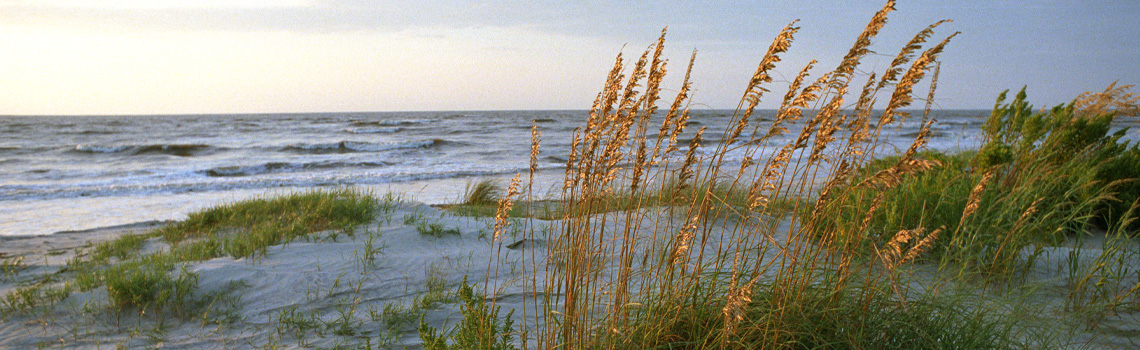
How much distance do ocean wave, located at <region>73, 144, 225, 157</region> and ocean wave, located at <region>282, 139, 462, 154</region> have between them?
3.18m

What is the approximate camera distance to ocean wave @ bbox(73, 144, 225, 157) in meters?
22.7

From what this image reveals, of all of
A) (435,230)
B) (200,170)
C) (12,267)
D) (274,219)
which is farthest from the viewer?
(200,170)

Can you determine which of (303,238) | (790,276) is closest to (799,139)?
(790,276)

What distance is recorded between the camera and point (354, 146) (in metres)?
25.4

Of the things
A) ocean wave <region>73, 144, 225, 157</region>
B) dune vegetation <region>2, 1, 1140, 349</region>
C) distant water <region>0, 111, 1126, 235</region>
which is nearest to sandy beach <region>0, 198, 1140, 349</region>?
dune vegetation <region>2, 1, 1140, 349</region>

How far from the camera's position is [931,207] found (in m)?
4.30

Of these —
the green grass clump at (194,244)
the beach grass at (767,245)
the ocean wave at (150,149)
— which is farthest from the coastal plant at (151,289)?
the ocean wave at (150,149)

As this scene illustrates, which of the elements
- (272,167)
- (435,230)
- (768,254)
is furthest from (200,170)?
(768,254)

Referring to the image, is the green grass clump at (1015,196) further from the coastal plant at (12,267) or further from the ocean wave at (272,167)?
the ocean wave at (272,167)

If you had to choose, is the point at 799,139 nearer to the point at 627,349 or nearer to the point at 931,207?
the point at 627,349

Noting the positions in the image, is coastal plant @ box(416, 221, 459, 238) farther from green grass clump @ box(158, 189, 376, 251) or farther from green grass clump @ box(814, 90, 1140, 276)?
green grass clump @ box(814, 90, 1140, 276)

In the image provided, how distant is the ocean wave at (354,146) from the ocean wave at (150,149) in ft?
10.4

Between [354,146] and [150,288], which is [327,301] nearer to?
[150,288]

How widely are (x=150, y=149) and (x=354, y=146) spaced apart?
25.2ft
